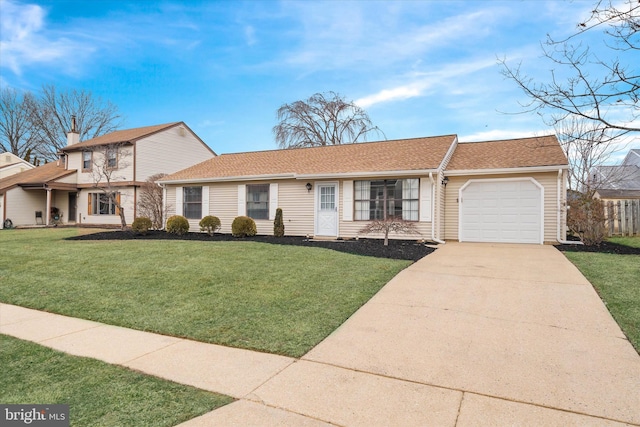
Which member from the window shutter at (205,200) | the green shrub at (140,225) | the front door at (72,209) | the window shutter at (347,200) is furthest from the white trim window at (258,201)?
the front door at (72,209)

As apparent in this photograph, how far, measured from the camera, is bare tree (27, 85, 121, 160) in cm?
3228

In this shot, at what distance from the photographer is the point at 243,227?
13.6 metres

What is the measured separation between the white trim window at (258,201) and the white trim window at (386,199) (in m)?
3.79

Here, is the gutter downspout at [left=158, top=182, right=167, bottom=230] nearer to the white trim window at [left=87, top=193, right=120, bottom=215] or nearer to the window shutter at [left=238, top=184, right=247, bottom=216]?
the window shutter at [left=238, top=184, right=247, bottom=216]

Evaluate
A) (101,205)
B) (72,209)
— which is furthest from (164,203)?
(72,209)

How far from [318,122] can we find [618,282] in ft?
84.2

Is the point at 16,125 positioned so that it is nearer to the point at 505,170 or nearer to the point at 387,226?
the point at 387,226

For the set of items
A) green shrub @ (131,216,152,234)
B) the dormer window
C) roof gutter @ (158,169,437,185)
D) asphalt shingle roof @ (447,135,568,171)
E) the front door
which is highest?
the dormer window

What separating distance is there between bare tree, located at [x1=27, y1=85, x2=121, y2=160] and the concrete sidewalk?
108 ft

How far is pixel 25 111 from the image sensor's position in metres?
32.9

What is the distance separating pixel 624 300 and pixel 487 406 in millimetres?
3950

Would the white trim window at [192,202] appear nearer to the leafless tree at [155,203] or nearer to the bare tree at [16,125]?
the leafless tree at [155,203]

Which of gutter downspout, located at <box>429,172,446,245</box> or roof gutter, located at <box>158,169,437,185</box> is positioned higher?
roof gutter, located at <box>158,169,437,185</box>

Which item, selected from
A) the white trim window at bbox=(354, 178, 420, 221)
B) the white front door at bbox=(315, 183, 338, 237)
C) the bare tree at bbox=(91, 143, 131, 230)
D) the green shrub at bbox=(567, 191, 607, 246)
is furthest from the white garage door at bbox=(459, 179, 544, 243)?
the bare tree at bbox=(91, 143, 131, 230)
